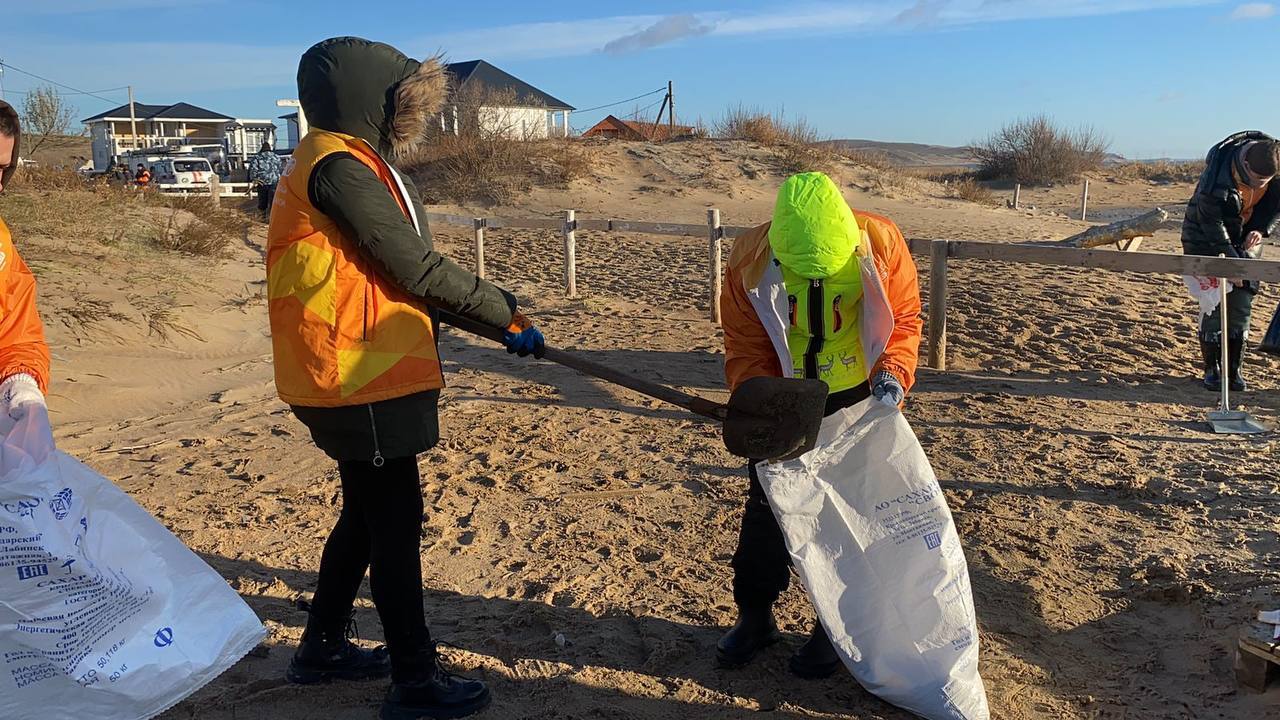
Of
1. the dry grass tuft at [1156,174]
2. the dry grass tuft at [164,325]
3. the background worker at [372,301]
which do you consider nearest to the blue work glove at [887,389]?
the background worker at [372,301]

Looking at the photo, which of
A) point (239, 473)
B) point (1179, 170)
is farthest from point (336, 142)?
point (1179, 170)

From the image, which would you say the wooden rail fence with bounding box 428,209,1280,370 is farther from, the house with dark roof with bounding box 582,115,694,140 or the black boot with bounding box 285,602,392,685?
the house with dark roof with bounding box 582,115,694,140

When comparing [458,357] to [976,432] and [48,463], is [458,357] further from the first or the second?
[48,463]

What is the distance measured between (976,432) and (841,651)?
10.2 ft

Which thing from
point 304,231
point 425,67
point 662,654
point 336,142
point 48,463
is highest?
point 425,67

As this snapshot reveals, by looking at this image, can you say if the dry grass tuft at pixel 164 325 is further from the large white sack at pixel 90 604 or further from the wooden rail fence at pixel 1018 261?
the large white sack at pixel 90 604

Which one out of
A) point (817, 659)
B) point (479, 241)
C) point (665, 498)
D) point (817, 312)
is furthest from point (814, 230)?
point (479, 241)

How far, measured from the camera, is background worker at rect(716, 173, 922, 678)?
2619 millimetres

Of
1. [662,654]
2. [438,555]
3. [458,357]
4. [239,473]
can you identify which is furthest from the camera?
[458,357]

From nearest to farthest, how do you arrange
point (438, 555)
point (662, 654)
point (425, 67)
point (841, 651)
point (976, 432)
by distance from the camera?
1. point (425, 67)
2. point (841, 651)
3. point (662, 654)
4. point (438, 555)
5. point (976, 432)

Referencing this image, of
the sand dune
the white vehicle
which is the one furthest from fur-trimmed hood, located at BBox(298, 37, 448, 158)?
the white vehicle

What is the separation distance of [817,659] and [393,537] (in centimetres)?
130

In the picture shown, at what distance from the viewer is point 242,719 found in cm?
265

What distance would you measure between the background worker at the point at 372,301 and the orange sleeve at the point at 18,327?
0.56 metres
